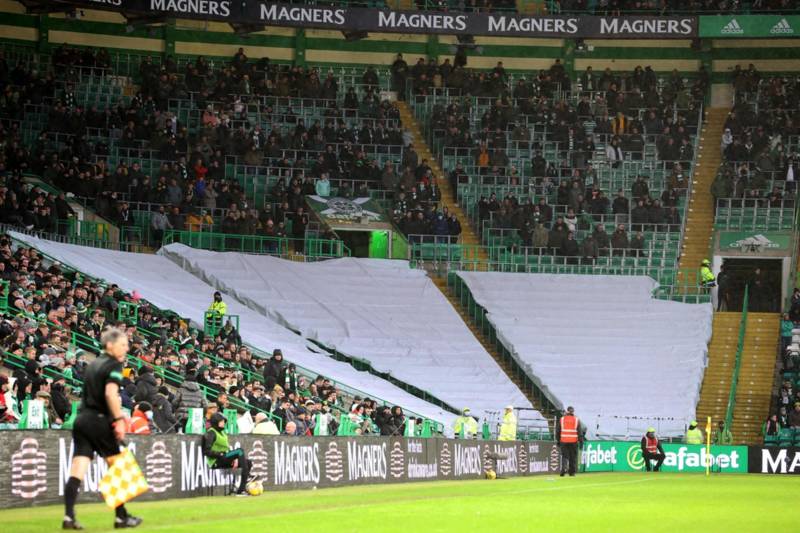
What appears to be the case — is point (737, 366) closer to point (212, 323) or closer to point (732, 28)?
point (732, 28)

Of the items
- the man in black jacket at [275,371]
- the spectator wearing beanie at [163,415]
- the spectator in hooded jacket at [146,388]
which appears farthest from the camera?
the man in black jacket at [275,371]

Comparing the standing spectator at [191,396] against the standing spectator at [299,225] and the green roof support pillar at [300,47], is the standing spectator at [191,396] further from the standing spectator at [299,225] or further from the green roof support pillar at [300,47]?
the green roof support pillar at [300,47]

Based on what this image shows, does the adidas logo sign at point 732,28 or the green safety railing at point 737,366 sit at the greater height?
the adidas logo sign at point 732,28

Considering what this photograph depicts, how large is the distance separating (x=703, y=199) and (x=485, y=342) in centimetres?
1048

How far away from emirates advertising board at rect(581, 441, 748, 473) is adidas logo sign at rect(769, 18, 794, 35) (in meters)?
17.3

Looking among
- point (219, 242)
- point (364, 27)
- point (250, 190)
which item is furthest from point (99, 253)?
point (364, 27)

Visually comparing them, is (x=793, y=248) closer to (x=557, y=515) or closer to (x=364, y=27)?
(x=364, y=27)

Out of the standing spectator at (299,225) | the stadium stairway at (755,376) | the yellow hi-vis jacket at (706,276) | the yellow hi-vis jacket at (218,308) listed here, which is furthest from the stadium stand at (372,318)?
the yellow hi-vis jacket at (706,276)

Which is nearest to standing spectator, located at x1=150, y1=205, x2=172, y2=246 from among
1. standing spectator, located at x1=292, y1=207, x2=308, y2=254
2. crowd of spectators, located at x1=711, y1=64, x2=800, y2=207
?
standing spectator, located at x1=292, y1=207, x2=308, y2=254

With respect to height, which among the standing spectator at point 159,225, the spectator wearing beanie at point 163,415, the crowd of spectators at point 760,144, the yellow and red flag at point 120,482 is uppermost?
the crowd of spectators at point 760,144

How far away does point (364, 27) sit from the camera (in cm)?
4866

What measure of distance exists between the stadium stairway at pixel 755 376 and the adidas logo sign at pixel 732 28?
35.8 feet

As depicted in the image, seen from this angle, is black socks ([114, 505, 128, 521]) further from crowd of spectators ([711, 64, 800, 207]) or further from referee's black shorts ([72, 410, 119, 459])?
crowd of spectators ([711, 64, 800, 207])

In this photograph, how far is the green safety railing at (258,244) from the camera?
41156mm
